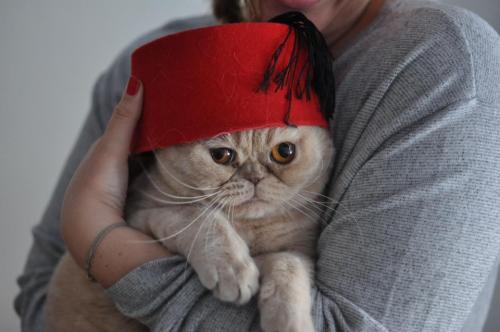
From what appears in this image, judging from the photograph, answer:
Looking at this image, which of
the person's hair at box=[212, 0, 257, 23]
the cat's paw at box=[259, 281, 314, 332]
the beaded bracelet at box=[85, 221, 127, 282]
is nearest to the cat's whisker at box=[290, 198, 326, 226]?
the cat's paw at box=[259, 281, 314, 332]

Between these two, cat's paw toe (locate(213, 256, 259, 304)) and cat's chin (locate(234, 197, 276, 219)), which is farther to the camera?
cat's chin (locate(234, 197, 276, 219))

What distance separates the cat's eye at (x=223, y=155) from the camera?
85 cm

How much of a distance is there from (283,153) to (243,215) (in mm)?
151

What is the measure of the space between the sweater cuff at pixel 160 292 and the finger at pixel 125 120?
304mm

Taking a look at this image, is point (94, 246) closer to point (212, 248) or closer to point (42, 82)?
point (212, 248)

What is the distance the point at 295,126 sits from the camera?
32.8 inches

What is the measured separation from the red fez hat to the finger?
0.27 ft

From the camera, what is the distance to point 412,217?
0.67 meters

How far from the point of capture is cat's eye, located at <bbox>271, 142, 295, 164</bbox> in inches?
34.2

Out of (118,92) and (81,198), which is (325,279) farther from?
(118,92)

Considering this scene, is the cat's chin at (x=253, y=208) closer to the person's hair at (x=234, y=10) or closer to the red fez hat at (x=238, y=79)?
the red fez hat at (x=238, y=79)

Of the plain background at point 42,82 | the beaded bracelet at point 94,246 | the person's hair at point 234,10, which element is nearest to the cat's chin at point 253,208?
the beaded bracelet at point 94,246

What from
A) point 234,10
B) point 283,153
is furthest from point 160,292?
point 234,10

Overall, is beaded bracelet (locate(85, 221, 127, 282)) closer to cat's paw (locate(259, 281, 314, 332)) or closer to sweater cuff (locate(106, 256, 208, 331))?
sweater cuff (locate(106, 256, 208, 331))
